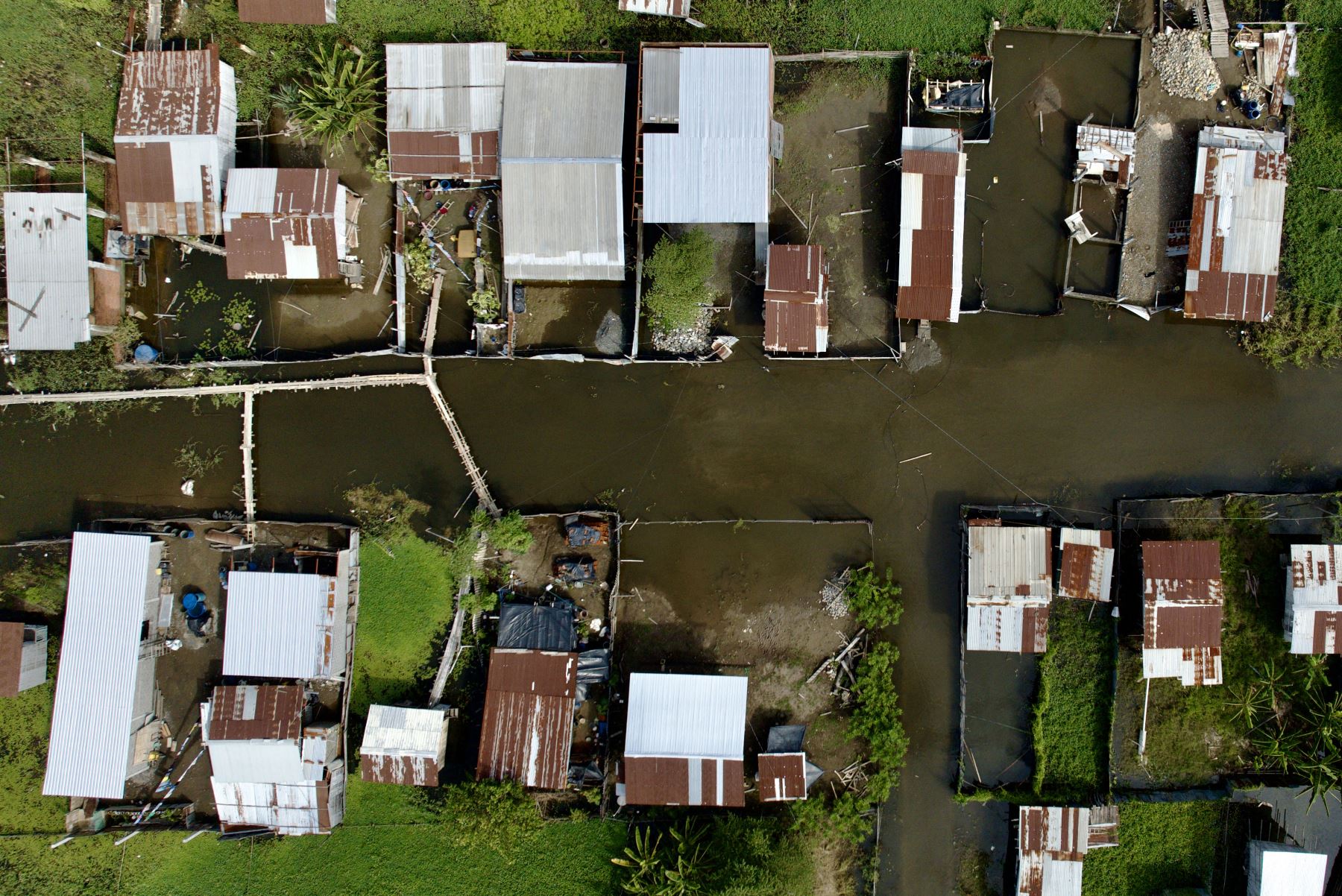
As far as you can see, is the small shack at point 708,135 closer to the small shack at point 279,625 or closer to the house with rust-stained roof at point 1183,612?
the small shack at point 279,625

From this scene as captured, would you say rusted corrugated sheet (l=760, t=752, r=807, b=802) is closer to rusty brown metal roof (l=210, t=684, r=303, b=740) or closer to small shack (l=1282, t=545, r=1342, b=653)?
rusty brown metal roof (l=210, t=684, r=303, b=740)

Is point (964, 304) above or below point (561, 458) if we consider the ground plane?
above

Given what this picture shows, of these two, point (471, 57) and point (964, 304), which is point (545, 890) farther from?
point (471, 57)

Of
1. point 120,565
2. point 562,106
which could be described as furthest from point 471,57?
point 120,565

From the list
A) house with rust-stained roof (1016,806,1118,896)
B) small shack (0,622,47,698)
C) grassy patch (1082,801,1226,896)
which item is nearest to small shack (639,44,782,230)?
house with rust-stained roof (1016,806,1118,896)

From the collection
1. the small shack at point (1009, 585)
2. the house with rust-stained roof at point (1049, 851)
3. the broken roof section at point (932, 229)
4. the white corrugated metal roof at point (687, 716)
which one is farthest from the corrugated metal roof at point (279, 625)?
the house with rust-stained roof at point (1049, 851)

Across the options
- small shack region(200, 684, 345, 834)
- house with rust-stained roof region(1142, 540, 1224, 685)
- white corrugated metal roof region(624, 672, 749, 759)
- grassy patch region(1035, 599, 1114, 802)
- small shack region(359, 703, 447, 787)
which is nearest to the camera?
A: house with rust-stained roof region(1142, 540, 1224, 685)
